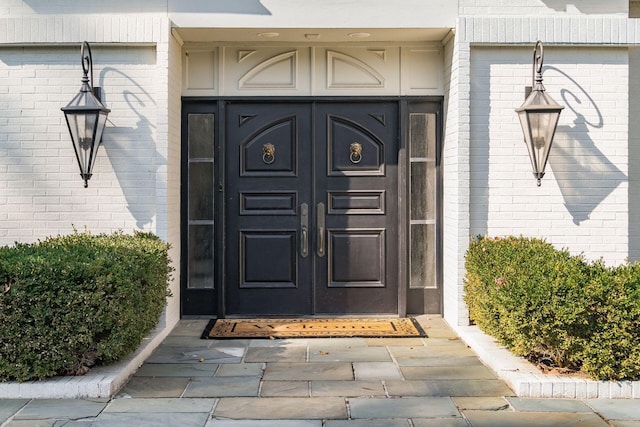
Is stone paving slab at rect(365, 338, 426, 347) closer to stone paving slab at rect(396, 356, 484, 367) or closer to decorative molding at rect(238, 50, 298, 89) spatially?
stone paving slab at rect(396, 356, 484, 367)

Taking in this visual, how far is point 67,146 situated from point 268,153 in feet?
5.95

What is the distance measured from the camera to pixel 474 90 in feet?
20.6

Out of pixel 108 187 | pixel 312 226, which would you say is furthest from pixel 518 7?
pixel 108 187

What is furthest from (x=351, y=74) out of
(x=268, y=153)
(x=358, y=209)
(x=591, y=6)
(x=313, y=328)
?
(x=313, y=328)

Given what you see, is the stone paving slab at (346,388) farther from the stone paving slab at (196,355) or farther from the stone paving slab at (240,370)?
the stone paving slab at (196,355)

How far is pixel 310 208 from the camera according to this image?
6.86m

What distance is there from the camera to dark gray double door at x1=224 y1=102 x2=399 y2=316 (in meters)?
6.85

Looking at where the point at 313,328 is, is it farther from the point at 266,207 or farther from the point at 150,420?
the point at 150,420

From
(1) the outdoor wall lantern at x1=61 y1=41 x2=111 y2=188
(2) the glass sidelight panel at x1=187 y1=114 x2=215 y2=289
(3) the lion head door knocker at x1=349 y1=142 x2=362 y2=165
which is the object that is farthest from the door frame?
(1) the outdoor wall lantern at x1=61 y1=41 x2=111 y2=188

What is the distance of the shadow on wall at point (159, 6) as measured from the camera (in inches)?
245

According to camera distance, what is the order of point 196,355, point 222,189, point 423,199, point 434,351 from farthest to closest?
1. point 423,199
2. point 222,189
3. point 434,351
4. point 196,355

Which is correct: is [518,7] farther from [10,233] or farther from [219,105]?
[10,233]

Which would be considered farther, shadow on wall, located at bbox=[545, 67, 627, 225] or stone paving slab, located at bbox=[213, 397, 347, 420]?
shadow on wall, located at bbox=[545, 67, 627, 225]

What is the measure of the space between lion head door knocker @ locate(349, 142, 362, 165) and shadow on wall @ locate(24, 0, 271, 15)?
156cm
